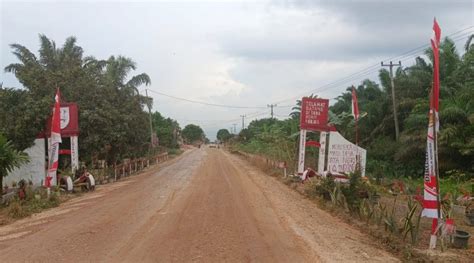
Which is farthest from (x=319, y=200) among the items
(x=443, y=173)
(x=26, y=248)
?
(x=443, y=173)

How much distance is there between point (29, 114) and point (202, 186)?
28.2 ft

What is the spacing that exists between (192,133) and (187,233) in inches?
6279

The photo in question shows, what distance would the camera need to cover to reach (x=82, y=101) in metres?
27.7

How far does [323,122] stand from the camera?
960 inches

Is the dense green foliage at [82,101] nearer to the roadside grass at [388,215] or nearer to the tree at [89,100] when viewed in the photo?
the tree at [89,100]

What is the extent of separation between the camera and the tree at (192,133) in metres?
167


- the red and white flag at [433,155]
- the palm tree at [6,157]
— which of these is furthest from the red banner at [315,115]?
the red and white flag at [433,155]

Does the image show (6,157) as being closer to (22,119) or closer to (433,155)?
(22,119)

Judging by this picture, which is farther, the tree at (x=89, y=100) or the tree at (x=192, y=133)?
the tree at (x=192, y=133)

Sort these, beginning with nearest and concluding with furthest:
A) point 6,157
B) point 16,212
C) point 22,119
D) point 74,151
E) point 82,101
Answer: point 16,212 < point 6,157 < point 22,119 < point 74,151 < point 82,101

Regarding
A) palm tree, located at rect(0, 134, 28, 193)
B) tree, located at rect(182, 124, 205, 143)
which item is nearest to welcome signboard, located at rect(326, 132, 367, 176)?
palm tree, located at rect(0, 134, 28, 193)

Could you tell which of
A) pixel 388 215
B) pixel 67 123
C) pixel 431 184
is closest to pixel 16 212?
pixel 67 123

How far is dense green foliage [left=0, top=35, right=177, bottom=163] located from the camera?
22.3 meters

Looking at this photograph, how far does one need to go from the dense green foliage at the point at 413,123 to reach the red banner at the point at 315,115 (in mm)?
3557
